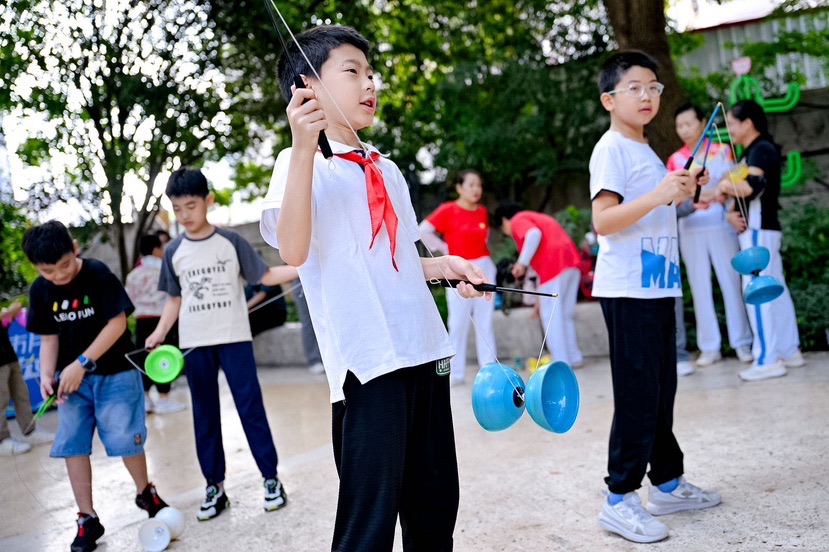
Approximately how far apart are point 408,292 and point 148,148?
8104mm

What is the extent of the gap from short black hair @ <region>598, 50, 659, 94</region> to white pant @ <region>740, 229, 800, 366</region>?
2.69 meters

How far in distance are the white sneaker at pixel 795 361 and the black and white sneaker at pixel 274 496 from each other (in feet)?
12.2

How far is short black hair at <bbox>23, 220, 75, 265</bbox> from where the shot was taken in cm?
375

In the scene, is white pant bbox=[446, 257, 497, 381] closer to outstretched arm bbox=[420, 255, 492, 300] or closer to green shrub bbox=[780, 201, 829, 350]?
green shrub bbox=[780, 201, 829, 350]

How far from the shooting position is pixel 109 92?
9.03m

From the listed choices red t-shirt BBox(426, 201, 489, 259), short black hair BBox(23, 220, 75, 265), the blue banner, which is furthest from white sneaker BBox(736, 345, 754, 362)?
the blue banner

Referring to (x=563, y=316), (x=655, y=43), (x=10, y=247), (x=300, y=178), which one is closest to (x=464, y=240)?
(x=563, y=316)

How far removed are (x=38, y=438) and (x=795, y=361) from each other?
18.9 feet

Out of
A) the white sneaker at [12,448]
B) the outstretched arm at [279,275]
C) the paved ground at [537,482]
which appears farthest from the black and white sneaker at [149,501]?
the white sneaker at [12,448]

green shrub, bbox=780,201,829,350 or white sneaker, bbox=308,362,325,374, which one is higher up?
green shrub, bbox=780,201,829,350

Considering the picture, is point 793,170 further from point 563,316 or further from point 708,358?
point 563,316

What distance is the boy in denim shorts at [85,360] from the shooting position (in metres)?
3.82

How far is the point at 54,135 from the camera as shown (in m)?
9.11

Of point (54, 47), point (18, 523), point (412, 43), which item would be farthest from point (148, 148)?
point (18, 523)
